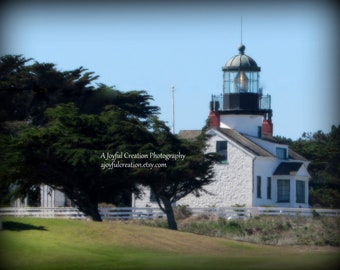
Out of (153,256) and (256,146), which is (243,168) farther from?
(153,256)

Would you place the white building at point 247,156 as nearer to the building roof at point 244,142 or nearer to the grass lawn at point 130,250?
the building roof at point 244,142

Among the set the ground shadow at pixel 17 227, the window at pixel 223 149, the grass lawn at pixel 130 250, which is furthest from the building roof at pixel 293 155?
the ground shadow at pixel 17 227

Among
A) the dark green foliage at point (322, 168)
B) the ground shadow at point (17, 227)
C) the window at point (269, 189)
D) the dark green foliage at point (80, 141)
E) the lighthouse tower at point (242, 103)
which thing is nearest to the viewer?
the lighthouse tower at point (242, 103)

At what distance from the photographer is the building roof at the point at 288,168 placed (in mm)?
20830

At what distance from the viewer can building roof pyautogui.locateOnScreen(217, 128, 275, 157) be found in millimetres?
20859

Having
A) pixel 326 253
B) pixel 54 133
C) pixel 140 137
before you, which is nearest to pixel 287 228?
pixel 326 253

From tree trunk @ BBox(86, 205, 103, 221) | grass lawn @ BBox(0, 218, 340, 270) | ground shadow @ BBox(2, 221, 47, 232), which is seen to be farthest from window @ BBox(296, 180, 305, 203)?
ground shadow @ BBox(2, 221, 47, 232)

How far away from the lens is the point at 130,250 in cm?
1975

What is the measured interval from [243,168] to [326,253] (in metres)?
3.81

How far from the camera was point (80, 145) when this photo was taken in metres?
22.2

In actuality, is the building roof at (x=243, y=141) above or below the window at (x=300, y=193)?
above

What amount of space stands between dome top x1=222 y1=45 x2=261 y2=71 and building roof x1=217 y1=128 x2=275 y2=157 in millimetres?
1570

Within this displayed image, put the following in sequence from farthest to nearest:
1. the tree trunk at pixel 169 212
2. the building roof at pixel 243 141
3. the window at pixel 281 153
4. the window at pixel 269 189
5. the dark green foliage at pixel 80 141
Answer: the tree trunk at pixel 169 212, the window at pixel 269 189, the window at pixel 281 153, the building roof at pixel 243 141, the dark green foliage at pixel 80 141

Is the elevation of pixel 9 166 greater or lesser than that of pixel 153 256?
greater
